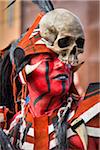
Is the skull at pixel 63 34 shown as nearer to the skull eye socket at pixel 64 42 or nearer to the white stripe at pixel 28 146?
the skull eye socket at pixel 64 42

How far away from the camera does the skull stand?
600 millimetres

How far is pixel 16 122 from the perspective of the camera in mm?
642

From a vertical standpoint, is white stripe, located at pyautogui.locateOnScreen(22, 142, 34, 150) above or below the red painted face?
below

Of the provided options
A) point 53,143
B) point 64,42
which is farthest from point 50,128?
point 64,42

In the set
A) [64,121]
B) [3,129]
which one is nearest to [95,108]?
[64,121]

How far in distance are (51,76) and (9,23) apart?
158 millimetres

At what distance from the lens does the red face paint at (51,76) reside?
607 mm

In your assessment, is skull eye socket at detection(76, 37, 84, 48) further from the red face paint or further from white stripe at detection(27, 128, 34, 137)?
white stripe at detection(27, 128, 34, 137)

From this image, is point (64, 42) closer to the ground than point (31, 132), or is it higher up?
higher up

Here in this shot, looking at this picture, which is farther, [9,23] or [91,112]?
[9,23]

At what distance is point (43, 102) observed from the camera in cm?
62

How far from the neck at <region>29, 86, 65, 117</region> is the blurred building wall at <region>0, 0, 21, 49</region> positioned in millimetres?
107

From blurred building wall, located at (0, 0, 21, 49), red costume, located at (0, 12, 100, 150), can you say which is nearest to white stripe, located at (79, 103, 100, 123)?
red costume, located at (0, 12, 100, 150)

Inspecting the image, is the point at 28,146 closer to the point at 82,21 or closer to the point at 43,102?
the point at 43,102
